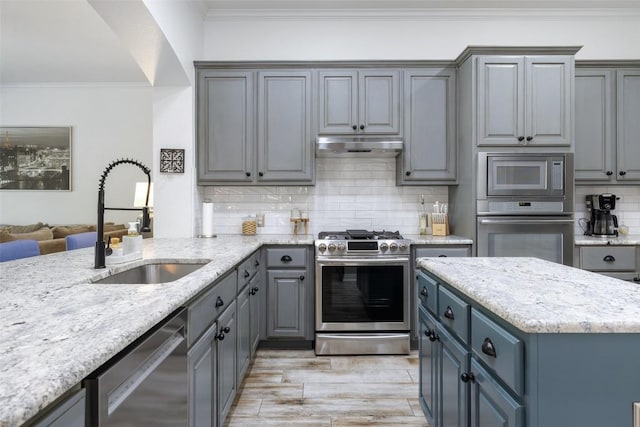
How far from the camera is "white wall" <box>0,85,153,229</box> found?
5.69m

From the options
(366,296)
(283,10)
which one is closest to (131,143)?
(283,10)

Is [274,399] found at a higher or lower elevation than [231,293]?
lower

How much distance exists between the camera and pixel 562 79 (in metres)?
3.11

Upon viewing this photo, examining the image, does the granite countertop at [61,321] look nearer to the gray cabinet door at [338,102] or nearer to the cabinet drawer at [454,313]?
the cabinet drawer at [454,313]

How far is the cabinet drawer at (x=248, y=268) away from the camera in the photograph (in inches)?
90.7

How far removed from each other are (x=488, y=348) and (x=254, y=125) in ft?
9.29

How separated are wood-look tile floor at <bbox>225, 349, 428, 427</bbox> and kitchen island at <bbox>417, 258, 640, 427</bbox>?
0.75 meters

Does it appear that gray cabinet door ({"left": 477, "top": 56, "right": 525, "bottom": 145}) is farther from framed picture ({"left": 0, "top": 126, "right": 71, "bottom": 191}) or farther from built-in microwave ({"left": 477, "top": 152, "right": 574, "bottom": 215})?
framed picture ({"left": 0, "top": 126, "right": 71, "bottom": 191})

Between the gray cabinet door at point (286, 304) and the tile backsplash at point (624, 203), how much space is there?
9.38ft

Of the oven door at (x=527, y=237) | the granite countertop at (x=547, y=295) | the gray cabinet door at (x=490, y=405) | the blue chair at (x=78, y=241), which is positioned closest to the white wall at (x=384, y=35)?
the oven door at (x=527, y=237)

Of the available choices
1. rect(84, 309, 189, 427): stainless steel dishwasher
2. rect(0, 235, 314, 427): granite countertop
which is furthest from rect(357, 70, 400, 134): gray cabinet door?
rect(84, 309, 189, 427): stainless steel dishwasher

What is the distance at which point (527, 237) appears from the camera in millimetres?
3100

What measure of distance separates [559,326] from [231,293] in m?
1.57

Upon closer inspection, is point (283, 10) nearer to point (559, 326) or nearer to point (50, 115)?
point (559, 326)
